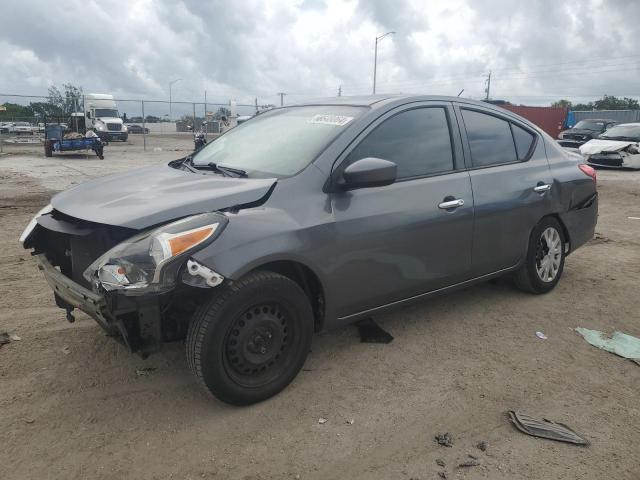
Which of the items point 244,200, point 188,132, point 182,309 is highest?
point 188,132

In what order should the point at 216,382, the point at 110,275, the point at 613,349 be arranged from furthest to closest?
1. the point at 613,349
2. the point at 216,382
3. the point at 110,275

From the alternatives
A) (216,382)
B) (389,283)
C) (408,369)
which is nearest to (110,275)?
(216,382)

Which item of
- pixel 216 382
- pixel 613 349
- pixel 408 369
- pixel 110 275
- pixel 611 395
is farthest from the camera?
pixel 613 349

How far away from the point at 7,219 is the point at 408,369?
6961 mm

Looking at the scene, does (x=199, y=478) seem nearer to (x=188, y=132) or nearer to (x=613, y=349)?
(x=613, y=349)

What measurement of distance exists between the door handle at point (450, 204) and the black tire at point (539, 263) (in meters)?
1.03

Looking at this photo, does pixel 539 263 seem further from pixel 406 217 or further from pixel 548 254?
pixel 406 217

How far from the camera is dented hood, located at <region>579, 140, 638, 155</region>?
52.4 feet

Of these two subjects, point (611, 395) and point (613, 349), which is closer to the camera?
point (611, 395)

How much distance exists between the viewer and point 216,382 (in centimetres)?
277

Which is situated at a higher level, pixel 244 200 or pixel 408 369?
pixel 244 200

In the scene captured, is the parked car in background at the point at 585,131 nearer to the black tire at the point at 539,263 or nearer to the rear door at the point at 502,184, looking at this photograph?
the black tire at the point at 539,263

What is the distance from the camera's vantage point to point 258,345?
291 cm

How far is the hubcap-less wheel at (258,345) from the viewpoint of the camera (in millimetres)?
2814
